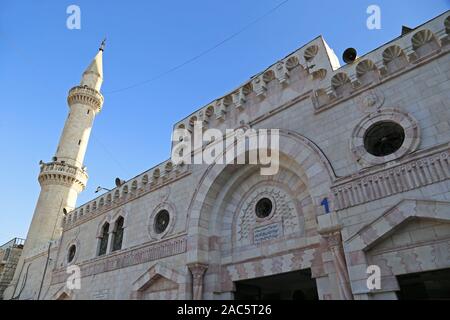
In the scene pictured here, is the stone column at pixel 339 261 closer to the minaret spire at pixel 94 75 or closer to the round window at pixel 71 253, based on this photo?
the round window at pixel 71 253

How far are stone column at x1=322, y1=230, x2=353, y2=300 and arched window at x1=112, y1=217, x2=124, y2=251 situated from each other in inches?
364

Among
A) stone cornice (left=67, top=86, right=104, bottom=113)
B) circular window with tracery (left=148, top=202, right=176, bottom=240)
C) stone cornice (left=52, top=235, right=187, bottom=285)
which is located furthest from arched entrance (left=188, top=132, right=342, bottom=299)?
stone cornice (left=67, top=86, right=104, bottom=113)

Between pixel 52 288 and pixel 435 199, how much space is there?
17.0m

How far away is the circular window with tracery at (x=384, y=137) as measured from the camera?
6504mm

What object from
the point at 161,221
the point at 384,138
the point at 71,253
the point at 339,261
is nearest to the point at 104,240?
the point at 71,253

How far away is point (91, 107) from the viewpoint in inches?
1027

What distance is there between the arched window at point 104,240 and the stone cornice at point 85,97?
14980 mm

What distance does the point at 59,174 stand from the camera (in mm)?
23031

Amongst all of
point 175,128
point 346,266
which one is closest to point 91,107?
point 175,128

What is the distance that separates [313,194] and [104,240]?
10.5 meters

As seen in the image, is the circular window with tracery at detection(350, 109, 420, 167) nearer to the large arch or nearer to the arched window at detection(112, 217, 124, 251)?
the large arch

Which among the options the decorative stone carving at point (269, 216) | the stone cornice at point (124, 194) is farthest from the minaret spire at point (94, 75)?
the decorative stone carving at point (269, 216)
